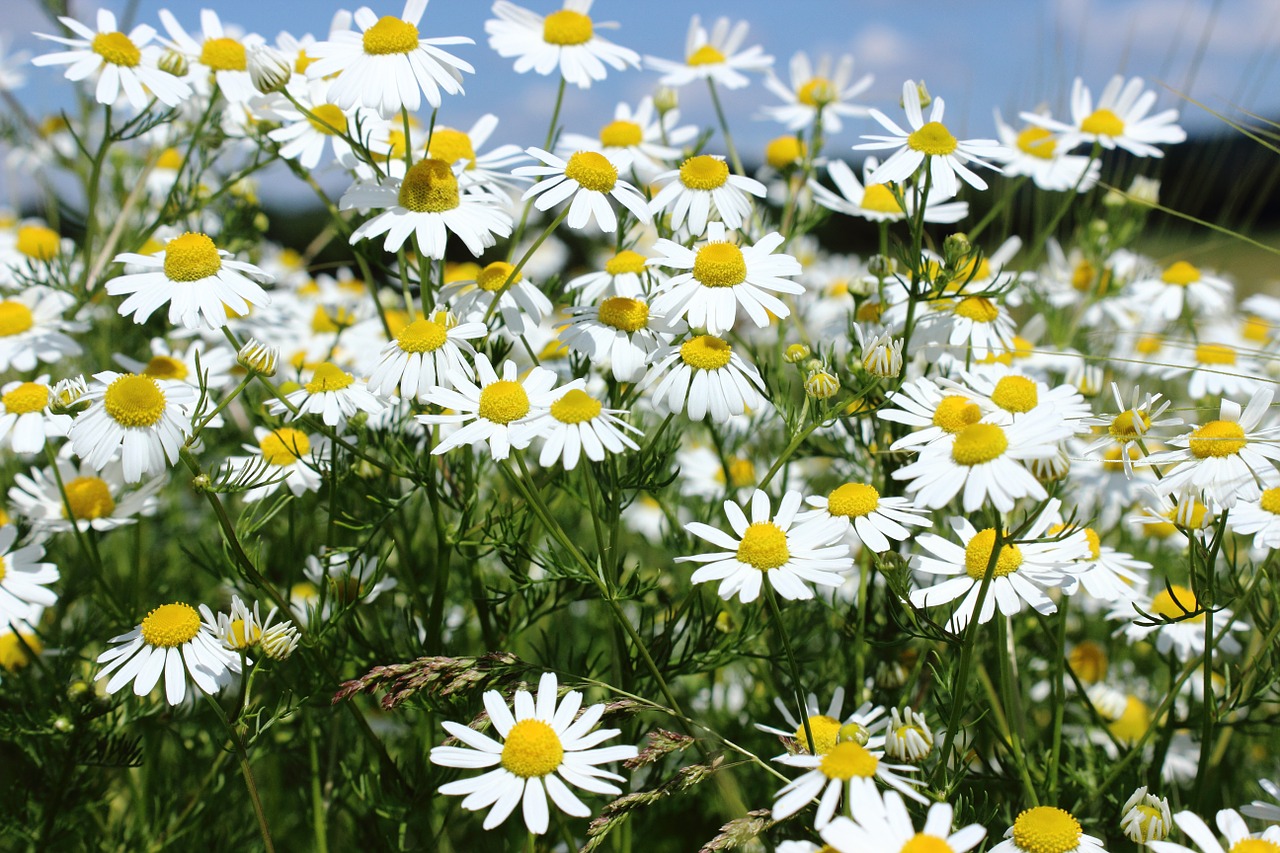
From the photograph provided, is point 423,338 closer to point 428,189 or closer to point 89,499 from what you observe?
point 428,189

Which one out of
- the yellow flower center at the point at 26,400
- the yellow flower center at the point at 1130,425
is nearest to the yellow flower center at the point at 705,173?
the yellow flower center at the point at 1130,425

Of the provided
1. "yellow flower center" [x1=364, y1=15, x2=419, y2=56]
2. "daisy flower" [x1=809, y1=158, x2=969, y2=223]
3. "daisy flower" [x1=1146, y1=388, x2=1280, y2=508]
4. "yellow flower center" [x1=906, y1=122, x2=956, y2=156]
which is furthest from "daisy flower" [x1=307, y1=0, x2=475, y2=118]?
"daisy flower" [x1=1146, y1=388, x2=1280, y2=508]

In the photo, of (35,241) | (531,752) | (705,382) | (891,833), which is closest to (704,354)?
(705,382)

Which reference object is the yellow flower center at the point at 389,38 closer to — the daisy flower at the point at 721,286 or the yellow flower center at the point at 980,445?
the daisy flower at the point at 721,286

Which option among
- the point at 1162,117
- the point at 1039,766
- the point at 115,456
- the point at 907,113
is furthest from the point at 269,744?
the point at 1162,117

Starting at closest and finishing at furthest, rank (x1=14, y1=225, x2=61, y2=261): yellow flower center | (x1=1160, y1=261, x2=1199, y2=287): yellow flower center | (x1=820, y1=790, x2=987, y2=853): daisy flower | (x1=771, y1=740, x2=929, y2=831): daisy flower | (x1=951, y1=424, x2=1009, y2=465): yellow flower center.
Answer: (x1=820, y1=790, x2=987, y2=853): daisy flower, (x1=771, y1=740, x2=929, y2=831): daisy flower, (x1=951, y1=424, x2=1009, y2=465): yellow flower center, (x1=1160, y1=261, x2=1199, y2=287): yellow flower center, (x1=14, y1=225, x2=61, y2=261): yellow flower center

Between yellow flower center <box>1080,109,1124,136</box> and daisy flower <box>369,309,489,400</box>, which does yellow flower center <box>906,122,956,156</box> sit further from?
yellow flower center <box>1080,109,1124,136</box>

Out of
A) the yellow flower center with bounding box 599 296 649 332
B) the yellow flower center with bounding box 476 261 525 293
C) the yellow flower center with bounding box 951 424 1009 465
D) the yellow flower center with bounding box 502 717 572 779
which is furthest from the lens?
the yellow flower center with bounding box 476 261 525 293
